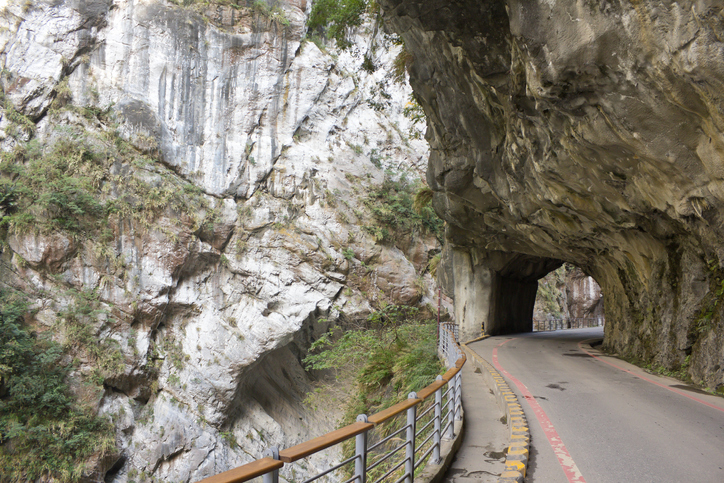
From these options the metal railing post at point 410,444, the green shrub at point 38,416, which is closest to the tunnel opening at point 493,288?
the green shrub at point 38,416

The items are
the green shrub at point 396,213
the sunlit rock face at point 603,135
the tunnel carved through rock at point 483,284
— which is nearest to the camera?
the sunlit rock face at point 603,135

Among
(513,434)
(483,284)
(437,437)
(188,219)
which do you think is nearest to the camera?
(437,437)

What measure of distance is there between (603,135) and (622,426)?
441cm

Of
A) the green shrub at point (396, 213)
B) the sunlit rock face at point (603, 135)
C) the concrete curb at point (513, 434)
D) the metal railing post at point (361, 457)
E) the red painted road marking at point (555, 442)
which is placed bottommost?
the red painted road marking at point (555, 442)

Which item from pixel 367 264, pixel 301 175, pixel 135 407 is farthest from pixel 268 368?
pixel 301 175

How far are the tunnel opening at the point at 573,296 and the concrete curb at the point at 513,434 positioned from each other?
3505 centimetres

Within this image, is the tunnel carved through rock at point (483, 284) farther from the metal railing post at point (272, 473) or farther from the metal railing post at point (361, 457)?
the metal railing post at point (272, 473)

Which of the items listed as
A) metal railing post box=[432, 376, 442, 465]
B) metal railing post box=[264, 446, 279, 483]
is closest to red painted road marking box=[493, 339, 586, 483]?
metal railing post box=[432, 376, 442, 465]

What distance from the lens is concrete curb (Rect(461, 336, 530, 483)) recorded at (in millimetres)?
4295

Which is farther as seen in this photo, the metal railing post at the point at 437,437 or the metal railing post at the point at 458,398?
the metal railing post at the point at 458,398

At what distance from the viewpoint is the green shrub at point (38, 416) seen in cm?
1583

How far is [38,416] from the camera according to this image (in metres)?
16.6

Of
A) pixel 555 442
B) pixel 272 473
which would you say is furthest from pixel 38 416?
pixel 272 473

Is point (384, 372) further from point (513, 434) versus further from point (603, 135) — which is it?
point (603, 135)
